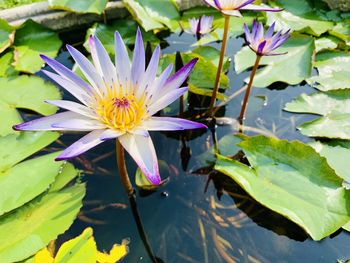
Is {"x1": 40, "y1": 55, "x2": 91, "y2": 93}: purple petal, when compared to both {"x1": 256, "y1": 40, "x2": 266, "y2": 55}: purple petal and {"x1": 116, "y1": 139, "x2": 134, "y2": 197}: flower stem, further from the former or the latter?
{"x1": 256, "y1": 40, "x2": 266, "y2": 55}: purple petal

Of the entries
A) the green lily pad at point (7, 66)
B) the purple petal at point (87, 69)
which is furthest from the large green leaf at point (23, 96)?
the purple petal at point (87, 69)

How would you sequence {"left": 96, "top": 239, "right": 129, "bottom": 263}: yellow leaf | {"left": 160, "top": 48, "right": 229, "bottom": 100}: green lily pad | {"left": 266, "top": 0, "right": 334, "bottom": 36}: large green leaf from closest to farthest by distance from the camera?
{"left": 96, "top": 239, "right": 129, "bottom": 263}: yellow leaf → {"left": 160, "top": 48, "right": 229, "bottom": 100}: green lily pad → {"left": 266, "top": 0, "right": 334, "bottom": 36}: large green leaf

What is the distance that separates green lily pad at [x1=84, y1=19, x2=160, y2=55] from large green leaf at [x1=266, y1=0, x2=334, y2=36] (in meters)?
1.19

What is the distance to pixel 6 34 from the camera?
3164mm

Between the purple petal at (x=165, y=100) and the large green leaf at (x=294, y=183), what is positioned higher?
the purple petal at (x=165, y=100)

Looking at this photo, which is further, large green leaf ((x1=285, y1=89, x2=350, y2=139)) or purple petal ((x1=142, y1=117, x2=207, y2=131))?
large green leaf ((x1=285, y1=89, x2=350, y2=139))

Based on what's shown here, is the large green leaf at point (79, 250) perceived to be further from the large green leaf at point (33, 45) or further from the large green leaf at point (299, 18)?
the large green leaf at point (299, 18)

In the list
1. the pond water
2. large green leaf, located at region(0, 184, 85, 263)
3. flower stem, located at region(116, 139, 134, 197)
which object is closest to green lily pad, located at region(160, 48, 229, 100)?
the pond water

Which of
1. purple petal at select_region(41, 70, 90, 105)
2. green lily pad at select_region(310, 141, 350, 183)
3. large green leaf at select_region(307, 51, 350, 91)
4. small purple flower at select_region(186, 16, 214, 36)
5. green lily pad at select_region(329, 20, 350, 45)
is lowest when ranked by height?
green lily pad at select_region(310, 141, 350, 183)

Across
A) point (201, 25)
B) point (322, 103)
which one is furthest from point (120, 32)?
point (322, 103)

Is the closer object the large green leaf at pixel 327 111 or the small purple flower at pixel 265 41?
the small purple flower at pixel 265 41

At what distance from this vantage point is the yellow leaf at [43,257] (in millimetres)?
1830

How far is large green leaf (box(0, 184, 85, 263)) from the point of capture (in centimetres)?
183

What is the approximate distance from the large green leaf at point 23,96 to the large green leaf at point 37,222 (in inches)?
29.2
